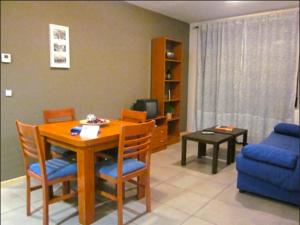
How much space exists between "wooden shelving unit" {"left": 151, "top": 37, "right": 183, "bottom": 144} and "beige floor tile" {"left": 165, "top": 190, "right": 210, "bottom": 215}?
199 cm

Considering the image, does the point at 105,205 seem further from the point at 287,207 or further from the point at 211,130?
the point at 211,130

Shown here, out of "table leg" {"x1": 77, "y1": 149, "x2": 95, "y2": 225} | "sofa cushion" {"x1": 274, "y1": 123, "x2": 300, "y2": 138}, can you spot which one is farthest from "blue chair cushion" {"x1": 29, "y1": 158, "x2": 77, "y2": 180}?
"sofa cushion" {"x1": 274, "y1": 123, "x2": 300, "y2": 138}

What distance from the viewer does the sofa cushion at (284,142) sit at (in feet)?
9.66

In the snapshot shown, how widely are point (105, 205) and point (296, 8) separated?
161 inches

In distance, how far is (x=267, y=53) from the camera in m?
4.26

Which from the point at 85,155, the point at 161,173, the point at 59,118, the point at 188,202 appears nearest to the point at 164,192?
the point at 188,202

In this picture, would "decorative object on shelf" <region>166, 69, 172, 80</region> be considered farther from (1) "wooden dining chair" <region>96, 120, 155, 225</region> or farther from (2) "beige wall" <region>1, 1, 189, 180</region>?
(1) "wooden dining chair" <region>96, 120, 155, 225</region>

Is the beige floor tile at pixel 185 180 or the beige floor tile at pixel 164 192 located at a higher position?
the beige floor tile at pixel 185 180

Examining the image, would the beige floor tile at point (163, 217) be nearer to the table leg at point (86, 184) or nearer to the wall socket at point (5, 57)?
the table leg at point (86, 184)

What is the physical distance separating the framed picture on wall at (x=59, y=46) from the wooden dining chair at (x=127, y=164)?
1561 millimetres

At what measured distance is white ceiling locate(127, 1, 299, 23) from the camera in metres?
3.83

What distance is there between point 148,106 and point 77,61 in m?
1.33

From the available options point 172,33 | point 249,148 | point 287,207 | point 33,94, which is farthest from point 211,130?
point 33,94

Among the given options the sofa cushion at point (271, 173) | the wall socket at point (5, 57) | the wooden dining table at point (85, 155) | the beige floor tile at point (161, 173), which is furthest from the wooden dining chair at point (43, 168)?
the sofa cushion at point (271, 173)
